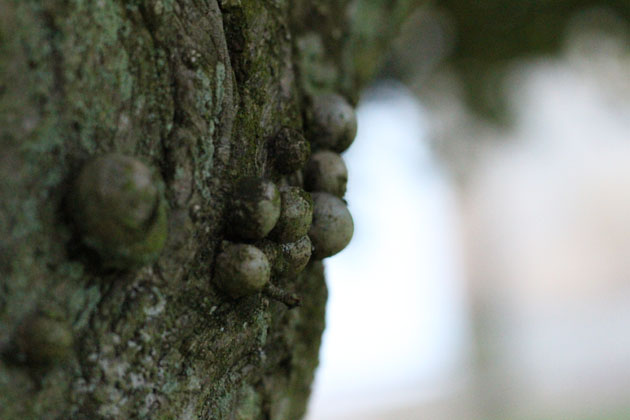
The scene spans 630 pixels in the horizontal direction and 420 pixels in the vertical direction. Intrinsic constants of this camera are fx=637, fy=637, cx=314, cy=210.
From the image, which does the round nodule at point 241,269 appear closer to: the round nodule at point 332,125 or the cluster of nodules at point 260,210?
the cluster of nodules at point 260,210

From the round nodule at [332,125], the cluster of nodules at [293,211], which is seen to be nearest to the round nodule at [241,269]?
the cluster of nodules at [293,211]

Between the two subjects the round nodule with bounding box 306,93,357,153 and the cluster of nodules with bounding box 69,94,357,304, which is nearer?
the cluster of nodules with bounding box 69,94,357,304

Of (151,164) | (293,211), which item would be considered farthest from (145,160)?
(293,211)

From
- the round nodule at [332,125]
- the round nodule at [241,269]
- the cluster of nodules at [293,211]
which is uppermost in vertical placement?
the round nodule at [332,125]

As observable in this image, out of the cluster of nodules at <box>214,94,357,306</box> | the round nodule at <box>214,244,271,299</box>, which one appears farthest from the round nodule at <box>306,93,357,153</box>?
the round nodule at <box>214,244,271,299</box>

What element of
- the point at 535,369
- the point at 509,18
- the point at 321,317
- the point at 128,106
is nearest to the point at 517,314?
the point at 535,369

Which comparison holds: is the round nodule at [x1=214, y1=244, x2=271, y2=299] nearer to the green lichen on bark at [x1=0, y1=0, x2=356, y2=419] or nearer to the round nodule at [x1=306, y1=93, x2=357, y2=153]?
the green lichen on bark at [x1=0, y1=0, x2=356, y2=419]

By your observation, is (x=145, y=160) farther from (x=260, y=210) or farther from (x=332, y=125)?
(x=332, y=125)
